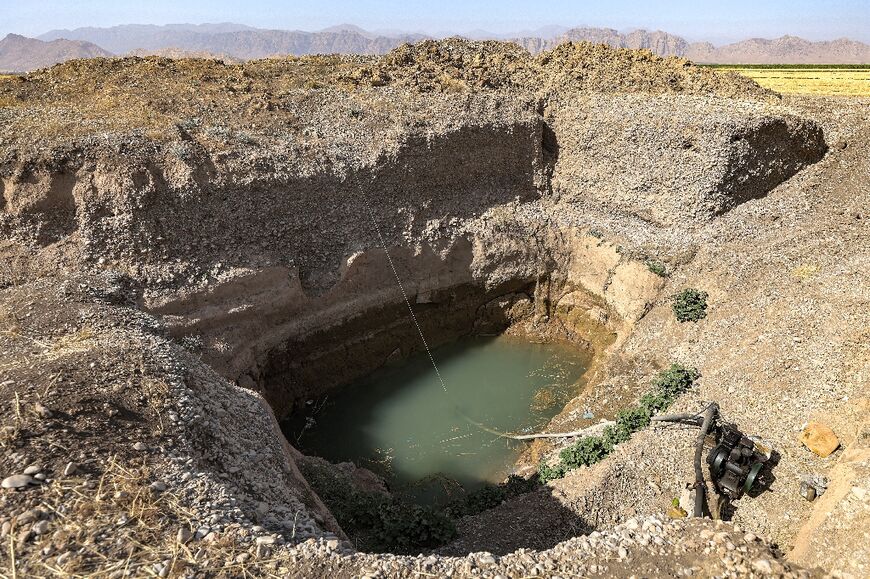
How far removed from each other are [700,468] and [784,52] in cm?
16585

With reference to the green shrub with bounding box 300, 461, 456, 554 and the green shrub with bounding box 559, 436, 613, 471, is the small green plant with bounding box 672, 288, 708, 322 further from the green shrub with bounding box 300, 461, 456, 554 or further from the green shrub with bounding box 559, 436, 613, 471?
the green shrub with bounding box 300, 461, 456, 554

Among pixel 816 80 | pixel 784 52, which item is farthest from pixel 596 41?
pixel 816 80

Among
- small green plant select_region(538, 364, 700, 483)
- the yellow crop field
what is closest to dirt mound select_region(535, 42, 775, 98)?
the yellow crop field

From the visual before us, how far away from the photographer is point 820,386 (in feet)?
34.3

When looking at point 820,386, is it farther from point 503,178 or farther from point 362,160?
point 362,160

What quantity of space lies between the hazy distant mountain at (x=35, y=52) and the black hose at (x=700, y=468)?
15900cm

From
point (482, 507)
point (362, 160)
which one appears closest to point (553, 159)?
point (362, 160)

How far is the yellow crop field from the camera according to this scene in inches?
1029

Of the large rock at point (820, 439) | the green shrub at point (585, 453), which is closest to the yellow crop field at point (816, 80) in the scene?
the large rock at point (820, 439)

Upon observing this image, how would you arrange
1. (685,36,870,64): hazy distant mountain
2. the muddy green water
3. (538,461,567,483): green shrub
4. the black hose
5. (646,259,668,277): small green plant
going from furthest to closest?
(685,36,870,64): hazy distant mountain
(646,259,668,277): small green plant
the muddy green water
(538,461,567,483): green shrub
the black hose

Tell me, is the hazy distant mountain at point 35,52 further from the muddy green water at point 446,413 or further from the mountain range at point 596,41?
the muddy green water at point 446,413

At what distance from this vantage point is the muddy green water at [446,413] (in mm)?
13000

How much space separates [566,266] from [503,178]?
377cm

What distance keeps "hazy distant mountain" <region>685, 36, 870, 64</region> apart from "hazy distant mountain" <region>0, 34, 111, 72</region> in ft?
529
